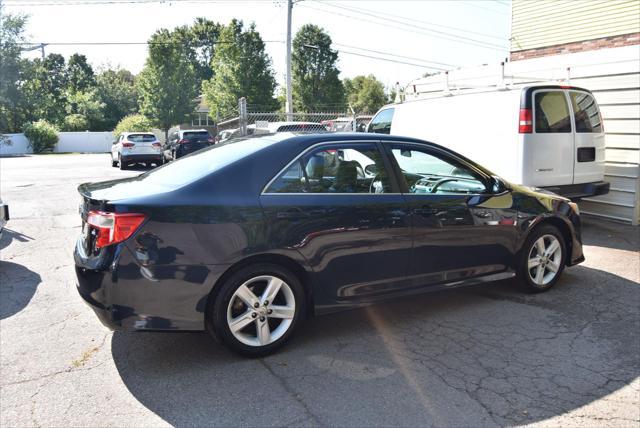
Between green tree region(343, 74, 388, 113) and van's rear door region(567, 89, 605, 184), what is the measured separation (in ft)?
148

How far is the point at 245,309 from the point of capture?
3652 mm

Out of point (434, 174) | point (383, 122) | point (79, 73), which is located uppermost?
point (79, 73)

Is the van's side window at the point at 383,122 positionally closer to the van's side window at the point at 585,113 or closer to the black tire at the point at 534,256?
the van's side window at the point at 585,113

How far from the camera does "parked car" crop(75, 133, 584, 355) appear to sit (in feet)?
11.0

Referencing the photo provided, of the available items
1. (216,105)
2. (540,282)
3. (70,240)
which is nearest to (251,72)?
(216,105)

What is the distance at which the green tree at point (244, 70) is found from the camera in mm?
39688

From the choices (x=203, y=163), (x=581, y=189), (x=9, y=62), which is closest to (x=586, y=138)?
(x=581, y=189)

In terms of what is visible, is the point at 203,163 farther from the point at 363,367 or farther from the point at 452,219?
the point at 452,219

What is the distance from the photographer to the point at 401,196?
4211 mm

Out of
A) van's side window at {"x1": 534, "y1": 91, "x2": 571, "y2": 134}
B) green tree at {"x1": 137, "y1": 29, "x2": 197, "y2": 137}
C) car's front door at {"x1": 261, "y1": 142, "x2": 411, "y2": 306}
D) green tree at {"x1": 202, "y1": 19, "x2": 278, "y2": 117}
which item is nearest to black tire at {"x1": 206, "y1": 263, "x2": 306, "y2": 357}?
car's front door at {"x1": 261, "y1": 142, "x2": 411, "y2": 306}

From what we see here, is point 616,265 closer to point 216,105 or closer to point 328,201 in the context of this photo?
point 328,201

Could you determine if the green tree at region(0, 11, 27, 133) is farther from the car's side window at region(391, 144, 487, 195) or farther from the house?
the car's side window at region(391, 144, 487, 195)

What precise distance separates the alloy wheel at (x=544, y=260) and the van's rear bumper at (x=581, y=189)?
2.35 meters

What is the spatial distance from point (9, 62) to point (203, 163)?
126 feet
